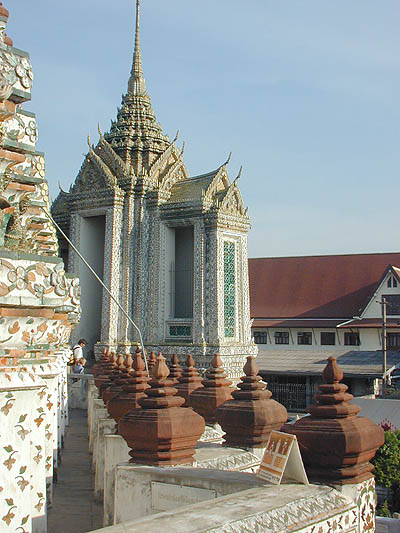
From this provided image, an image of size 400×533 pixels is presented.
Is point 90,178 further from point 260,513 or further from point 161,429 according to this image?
point 260,513

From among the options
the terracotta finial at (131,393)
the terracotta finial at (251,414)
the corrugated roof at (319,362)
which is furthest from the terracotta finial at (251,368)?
the corrugated roof at (319,362)

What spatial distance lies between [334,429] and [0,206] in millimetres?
2544

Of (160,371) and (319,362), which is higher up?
(160,371)

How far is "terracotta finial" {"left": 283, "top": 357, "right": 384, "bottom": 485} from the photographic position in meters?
3.40

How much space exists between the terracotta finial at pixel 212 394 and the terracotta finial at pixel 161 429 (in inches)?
81.7

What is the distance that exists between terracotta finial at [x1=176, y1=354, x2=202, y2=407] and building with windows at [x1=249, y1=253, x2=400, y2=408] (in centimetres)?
1749

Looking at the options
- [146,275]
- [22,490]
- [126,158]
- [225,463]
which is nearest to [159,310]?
[146,275]

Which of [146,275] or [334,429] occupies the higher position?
[146,275]

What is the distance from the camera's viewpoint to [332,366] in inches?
146

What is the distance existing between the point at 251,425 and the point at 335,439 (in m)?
1.61

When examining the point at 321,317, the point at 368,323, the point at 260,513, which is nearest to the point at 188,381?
the point at 260,513

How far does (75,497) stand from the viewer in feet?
23.9

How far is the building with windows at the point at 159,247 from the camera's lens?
58.6 feet

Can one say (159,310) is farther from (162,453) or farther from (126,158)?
(162,453)
